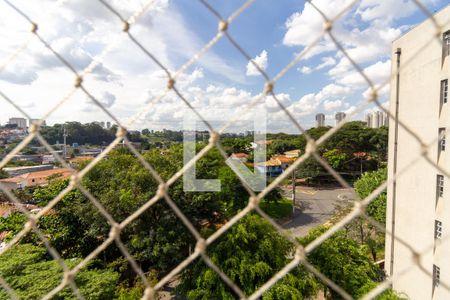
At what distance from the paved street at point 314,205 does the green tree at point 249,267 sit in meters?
4.04

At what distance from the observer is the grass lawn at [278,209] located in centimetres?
1031

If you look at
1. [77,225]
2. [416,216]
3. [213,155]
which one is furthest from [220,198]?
[416,216]

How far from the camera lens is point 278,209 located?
11.0m

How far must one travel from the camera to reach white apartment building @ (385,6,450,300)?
3.51 meters

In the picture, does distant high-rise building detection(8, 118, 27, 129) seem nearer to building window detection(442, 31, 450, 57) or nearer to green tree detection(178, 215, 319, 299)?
green tree detection(178, 215, 319, 299)

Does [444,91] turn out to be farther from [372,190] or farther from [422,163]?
[372,190]

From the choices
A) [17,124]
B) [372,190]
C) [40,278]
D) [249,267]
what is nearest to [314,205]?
[372,190]

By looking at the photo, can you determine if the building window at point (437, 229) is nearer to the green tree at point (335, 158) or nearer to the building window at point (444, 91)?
the building window at point (444, 91)

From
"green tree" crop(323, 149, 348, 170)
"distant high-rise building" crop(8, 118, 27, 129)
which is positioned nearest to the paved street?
"green tree" crop(323, 149, 348, 170)

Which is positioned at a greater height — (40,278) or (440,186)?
(440,186)

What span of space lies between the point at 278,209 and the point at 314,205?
1.86m

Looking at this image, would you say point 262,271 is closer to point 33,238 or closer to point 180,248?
point 180,248

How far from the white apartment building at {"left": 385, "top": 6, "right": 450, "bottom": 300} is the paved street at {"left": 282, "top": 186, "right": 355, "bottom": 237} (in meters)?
3.35

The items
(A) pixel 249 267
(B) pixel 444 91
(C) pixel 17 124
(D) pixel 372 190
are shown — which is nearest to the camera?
(B) pixel 444 91
